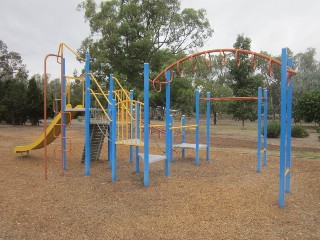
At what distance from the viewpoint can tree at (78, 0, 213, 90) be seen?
22125mm

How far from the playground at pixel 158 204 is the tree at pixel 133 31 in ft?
51.6

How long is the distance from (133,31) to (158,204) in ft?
63.8

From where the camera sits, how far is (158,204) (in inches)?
186

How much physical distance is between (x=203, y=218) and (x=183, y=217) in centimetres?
28

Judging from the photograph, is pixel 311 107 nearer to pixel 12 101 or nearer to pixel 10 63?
pixel 12 101

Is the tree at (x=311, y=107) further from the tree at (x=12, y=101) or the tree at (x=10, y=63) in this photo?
the tree at (x=10, y=63)

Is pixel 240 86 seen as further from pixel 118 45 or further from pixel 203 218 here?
pixel 203 218

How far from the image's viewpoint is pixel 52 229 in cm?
372

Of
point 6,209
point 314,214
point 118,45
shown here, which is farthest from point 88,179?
point 118,45

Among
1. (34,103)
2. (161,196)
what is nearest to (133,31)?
(34,103)

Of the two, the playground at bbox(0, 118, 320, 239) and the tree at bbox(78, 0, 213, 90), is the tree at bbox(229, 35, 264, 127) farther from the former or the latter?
the playground at bbox(0, 118, 320, 239)

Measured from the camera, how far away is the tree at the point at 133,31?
22.1 meters

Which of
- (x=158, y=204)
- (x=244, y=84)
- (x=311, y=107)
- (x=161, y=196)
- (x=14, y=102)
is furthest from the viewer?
(x=244, y=84)

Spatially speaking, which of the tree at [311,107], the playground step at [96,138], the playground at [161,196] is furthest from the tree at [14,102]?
the tree at [311,107]
